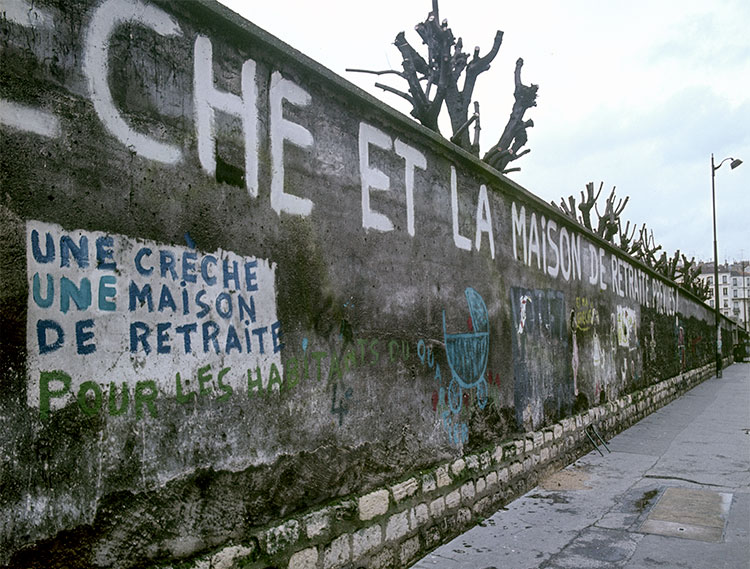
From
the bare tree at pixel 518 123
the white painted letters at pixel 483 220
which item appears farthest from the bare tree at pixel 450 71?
the white painted letters at pixel 483 220

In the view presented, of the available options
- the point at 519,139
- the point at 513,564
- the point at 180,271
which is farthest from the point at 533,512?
the point at 519,139

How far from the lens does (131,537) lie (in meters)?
2.47

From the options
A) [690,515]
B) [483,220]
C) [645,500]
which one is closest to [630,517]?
[690,515]

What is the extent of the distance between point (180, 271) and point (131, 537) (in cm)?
113

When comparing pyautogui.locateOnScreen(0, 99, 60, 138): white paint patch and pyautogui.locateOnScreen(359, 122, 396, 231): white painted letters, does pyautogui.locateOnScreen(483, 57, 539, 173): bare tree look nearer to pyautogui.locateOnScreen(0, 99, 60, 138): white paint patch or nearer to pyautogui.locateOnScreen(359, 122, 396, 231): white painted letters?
pyautogui.locateOnScreen(359, 122, 396, 231): white painted letters

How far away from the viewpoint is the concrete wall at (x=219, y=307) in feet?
7.35

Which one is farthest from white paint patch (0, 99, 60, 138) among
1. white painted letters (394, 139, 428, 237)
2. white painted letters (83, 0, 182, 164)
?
white painted letters (394, 139, 428, 237)

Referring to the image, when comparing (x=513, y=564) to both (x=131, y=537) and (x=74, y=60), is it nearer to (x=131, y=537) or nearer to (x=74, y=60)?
(x=131, y=537)

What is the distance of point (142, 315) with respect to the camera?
2584mm

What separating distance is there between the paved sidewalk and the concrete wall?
40 centimetres

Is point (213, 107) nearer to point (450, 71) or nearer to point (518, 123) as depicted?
point (450, 71)

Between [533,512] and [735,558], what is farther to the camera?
[533,512]

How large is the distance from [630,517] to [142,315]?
4.67 meters

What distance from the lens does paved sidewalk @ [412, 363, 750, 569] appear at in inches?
169
